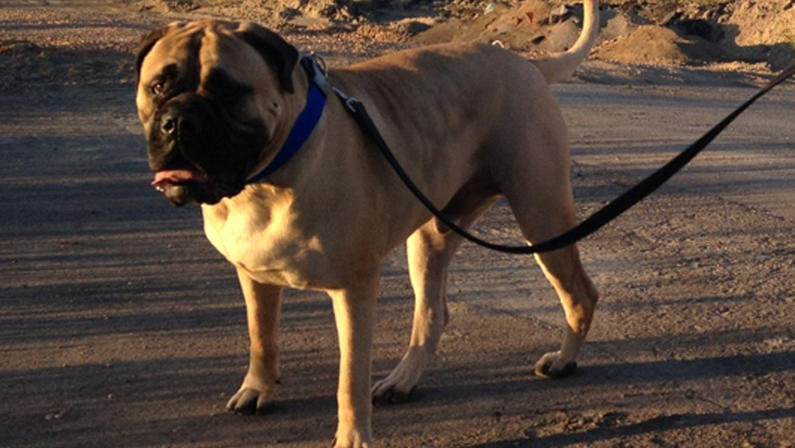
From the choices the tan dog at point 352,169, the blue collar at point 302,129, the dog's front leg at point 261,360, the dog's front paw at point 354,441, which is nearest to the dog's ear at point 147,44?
the tan dog at point 352,169

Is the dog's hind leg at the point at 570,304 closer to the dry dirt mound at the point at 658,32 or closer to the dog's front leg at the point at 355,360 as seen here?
the dog's front leg at the point at 355,360

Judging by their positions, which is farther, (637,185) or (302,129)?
(637,185)

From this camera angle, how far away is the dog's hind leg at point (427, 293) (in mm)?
4992

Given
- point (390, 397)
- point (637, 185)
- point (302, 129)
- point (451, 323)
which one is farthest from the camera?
point (451, 323)

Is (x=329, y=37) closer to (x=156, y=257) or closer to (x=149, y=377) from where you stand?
(x=156, y=257)

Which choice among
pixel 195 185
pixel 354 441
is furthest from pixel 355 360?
pixel 195 185

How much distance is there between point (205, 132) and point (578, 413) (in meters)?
2.11

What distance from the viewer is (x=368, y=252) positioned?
4.19 m

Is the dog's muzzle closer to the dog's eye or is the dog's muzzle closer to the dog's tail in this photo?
the dog's eye

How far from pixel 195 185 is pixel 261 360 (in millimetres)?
1335

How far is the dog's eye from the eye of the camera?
3.67 metres

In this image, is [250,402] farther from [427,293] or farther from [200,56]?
[200,56]

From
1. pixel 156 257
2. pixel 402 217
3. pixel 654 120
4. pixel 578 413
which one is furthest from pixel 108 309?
pixel 654 120

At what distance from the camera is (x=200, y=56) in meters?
3.66
